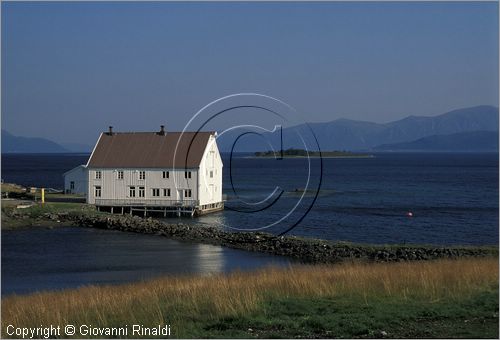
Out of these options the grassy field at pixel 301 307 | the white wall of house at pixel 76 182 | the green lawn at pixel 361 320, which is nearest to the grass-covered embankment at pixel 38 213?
the white wall of house at pixel 76 182

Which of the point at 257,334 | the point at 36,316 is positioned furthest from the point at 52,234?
the point at 257,334

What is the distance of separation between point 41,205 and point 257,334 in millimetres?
45033

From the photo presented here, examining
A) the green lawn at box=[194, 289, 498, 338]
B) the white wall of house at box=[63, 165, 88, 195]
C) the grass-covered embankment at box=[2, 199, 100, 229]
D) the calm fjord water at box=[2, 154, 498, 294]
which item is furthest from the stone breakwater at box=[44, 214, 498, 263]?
the white wall of house at box=[63, 165, 88, 195]

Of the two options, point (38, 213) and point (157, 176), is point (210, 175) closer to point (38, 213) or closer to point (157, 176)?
point (157, 176)

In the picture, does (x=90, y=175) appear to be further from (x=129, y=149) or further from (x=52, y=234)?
(x=52, y=234)

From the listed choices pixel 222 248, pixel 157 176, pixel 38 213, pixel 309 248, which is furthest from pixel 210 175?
pixel 309 248

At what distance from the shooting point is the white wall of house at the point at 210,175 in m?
58.5

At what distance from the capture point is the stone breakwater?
3494 cm

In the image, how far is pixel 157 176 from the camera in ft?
193

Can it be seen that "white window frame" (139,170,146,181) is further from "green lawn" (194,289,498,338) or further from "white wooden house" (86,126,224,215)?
"green lawn" (194,289,498,338)

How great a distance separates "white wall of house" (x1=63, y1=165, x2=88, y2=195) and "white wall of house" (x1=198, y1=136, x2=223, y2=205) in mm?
12913

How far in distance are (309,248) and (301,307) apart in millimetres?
22928

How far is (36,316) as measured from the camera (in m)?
14.6

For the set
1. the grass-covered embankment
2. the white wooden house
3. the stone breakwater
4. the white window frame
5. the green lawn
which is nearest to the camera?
the green lawn
